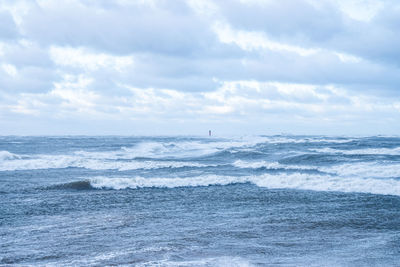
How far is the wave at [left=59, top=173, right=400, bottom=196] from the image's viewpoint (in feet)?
52.8

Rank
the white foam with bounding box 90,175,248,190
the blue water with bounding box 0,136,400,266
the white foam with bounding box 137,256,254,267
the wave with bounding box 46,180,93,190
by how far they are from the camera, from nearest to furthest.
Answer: the white foam with bounding box 137,256,254,267, the blue water with bounding box 0,136,400,266, the wave with bounding box 46,180,93,190, the white foam with bounding box 90,175,248,190

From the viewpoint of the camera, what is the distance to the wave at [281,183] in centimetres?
1609

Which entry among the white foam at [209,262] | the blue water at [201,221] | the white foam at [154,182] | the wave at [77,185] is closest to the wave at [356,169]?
the blue water at [201,221]

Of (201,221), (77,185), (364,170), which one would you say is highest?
(364,170)

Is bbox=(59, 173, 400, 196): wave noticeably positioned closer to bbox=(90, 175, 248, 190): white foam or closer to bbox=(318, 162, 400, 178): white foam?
bbox=(90, 175, 248, 190): white foam

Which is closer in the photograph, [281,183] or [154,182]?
[281,183]

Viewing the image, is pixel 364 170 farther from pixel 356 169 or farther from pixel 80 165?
pixel 80 165

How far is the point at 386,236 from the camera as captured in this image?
352 inches

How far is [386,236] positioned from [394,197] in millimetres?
6073

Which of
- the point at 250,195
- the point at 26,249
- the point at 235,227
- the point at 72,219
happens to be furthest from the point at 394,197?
the point at 26,249

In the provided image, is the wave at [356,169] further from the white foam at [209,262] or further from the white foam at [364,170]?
the white foam at [209,262]

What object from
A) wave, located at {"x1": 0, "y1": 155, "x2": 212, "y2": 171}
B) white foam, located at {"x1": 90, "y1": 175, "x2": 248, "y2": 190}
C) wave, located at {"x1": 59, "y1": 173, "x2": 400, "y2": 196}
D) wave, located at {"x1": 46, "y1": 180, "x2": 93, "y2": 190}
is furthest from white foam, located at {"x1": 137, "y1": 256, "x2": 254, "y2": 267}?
Answer: wave, located at {"x1": 0, "y1": 155, "x2": 212, "y2": 171}

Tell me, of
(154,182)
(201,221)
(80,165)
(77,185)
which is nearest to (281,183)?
(154,182)

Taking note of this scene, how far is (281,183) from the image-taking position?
18031 mm
